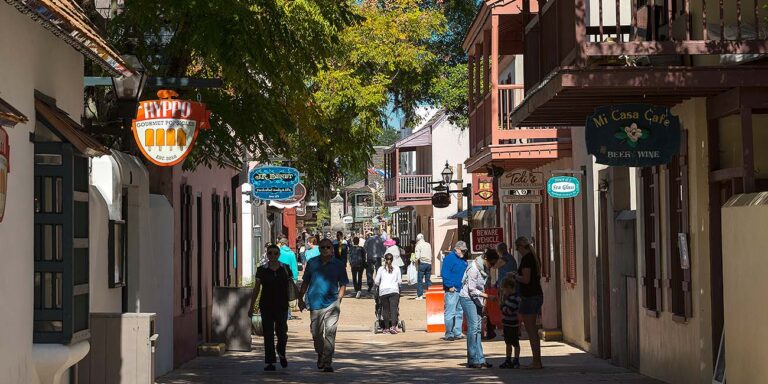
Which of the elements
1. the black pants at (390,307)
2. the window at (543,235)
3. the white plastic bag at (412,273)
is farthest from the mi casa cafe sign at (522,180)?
the white plastic bag at (412,273)

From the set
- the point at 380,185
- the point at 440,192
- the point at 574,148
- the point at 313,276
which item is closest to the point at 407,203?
the point at 440,192

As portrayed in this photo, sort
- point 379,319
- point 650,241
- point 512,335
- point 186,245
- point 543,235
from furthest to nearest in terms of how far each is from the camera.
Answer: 1. point 379,319
2. point 543,235
3. point 186,245
4. point 512,335
5. point 650,241

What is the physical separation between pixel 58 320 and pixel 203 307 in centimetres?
1216

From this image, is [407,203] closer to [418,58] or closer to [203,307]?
[418,58]

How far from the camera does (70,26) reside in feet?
37.2

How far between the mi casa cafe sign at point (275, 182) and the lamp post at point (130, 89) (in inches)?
546

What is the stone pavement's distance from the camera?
18297mm

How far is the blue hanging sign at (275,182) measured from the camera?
2992 cm

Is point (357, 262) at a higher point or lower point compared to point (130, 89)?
lower

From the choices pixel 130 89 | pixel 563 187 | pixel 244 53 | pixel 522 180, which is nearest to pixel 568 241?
pixel 522 180

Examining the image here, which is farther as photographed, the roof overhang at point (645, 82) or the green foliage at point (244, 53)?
the green foliage at point (244, 53)

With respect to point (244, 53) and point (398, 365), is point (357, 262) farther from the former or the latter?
point (244, 53)

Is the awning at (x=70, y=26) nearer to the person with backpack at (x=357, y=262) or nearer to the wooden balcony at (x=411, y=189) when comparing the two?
the person with backpack at (x=357, y=262)

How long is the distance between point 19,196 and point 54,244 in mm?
1000
